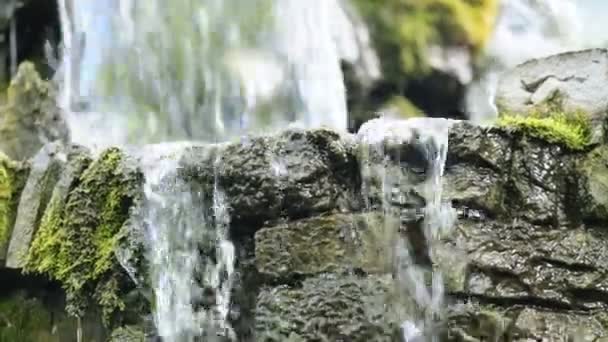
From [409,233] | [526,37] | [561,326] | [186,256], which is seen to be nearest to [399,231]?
[409,233]

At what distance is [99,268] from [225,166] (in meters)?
0.75

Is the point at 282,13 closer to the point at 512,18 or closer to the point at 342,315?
the point at 512,18

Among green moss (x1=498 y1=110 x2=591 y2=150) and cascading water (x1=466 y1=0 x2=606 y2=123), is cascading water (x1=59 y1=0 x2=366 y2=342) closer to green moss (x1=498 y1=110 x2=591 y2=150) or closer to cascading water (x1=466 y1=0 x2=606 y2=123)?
cascading water (x1=466 y1=0 x2=606 y2=123)

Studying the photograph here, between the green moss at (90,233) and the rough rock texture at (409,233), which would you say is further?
the green moss at (90,233)

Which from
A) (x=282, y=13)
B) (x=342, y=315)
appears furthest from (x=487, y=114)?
(x=342, y=315)

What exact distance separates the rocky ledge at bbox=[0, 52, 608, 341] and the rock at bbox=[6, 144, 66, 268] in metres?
0.56

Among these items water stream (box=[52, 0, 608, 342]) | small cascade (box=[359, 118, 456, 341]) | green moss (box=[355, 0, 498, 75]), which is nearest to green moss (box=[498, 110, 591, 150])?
small cascade (box=[359, 118, 456, 341])

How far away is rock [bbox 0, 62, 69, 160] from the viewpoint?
515cm

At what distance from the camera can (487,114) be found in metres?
8.03

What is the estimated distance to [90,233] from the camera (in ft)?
12.2

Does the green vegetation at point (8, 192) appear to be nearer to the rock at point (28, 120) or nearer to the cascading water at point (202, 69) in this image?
the rock at point (28, 120)

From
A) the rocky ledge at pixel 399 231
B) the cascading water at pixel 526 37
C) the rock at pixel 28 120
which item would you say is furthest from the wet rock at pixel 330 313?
the cascading water at pixel 526 37

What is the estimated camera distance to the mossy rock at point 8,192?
13.0 ft

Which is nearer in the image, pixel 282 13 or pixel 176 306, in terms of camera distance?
A: pixel 176 306
